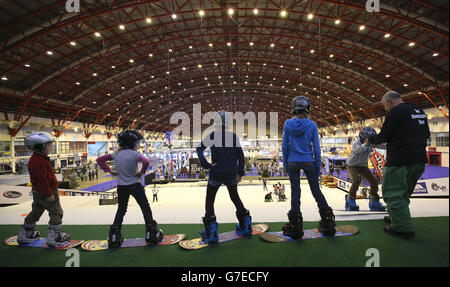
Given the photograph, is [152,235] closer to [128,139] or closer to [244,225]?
[244,225]

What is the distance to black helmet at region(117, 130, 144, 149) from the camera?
8.01ft

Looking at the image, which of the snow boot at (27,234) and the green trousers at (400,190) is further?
the snow boot at (27,234)

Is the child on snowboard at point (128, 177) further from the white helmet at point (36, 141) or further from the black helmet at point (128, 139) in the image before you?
the white helmet at point (36, 141)

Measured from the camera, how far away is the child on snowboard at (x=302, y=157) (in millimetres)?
2357

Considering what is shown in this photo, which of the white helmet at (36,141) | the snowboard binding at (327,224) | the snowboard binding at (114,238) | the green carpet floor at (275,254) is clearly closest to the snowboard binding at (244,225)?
the green carpet floor at (275,254)

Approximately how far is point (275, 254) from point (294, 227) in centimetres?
45

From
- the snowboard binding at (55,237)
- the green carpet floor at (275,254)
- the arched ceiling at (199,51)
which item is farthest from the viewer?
the arched ceiling at (199,51)

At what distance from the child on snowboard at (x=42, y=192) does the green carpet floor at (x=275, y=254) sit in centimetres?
17

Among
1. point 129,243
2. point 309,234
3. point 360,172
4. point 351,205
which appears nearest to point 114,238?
point 129,243

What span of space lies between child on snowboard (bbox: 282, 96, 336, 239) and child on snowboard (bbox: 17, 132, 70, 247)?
3022mm

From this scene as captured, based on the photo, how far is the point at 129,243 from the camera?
2.35 meters

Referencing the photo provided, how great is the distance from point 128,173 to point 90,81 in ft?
77.1
